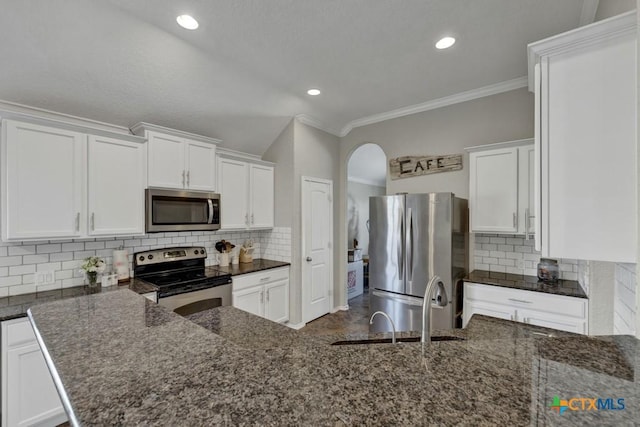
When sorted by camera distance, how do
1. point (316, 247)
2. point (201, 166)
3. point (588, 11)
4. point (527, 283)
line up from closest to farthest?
point (588, 11)
point (527, 283)
point (201, 166)
point (316, 247)

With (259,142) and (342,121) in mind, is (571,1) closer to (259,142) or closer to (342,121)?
(342,121)

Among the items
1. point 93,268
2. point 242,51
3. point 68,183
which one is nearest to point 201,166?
point 68,183

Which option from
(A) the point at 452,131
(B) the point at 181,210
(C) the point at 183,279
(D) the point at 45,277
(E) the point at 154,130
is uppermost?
(A) the point at 452,131

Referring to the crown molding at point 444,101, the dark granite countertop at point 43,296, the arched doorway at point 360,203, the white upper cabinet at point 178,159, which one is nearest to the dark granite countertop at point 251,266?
the dark granite countertop at point 43,296

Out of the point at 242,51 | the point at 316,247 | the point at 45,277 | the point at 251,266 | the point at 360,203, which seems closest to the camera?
the point at 45,277

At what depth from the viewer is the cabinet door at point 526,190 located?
263 centimetres

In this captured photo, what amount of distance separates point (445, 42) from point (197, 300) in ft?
11.0

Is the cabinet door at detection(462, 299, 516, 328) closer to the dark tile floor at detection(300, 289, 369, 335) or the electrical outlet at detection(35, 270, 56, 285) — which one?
the dark tile floor at detection(300, 289, 369, 335)

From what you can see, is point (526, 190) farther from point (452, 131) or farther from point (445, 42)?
point (445, 42)

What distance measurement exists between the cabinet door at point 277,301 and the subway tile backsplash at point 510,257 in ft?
7.97

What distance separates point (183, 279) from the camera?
9.43ft

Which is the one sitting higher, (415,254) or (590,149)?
(590,149)

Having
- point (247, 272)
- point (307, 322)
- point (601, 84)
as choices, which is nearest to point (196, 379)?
point (601, 84)

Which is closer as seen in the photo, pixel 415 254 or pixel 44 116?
pixel 44 116
